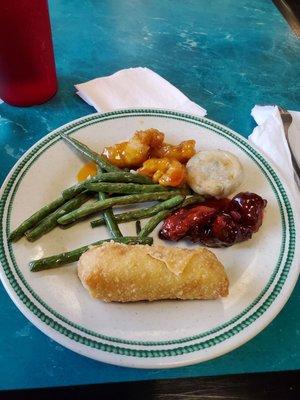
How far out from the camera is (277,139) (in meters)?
1.60

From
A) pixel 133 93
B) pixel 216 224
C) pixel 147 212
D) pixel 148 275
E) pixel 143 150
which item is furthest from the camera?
pixel 133 93

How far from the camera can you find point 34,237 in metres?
1.21

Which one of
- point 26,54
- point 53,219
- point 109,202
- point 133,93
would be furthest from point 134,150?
point 26,54

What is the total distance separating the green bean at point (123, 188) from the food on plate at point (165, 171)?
0.10 ft

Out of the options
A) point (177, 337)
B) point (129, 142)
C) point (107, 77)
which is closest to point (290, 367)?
point (177, 337)

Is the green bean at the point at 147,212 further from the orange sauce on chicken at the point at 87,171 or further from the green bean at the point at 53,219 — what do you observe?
the orange sauce on chicken at the point at 87,171

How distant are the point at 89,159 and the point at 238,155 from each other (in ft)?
1.79

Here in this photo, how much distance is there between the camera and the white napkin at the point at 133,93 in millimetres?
1787

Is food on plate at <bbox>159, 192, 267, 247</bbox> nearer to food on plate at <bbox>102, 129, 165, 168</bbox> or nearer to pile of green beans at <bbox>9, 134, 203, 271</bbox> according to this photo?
pile of green beans at <bbox>9, 134, 203, 271</bbox>

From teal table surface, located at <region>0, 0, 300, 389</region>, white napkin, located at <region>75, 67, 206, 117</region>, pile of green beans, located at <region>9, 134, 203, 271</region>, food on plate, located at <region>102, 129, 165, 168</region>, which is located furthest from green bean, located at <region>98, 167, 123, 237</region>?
white napkin, located at <region>75, 67, 206, 117</region>

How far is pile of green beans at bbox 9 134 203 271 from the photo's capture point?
4.04 ft

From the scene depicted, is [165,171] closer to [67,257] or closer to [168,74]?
[67,257]

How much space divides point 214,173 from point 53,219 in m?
0.55

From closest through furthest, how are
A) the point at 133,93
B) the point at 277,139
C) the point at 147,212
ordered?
the point at 147,212
the point at 277,139
the point at 133,93
